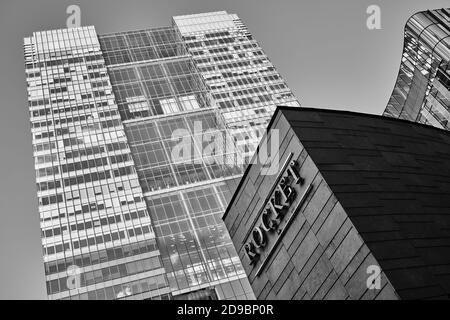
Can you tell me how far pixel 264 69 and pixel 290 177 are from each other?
9609 centimetres

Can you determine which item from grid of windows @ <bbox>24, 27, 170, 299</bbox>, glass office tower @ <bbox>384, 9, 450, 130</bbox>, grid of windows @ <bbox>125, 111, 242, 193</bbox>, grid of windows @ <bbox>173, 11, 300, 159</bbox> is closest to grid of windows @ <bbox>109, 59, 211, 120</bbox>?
grid of windows @ <bbox>24, 27, 170, 299</bbox>

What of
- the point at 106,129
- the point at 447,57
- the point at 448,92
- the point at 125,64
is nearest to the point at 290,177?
the point at 447,57

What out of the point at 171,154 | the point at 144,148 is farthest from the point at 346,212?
the point at 144,148

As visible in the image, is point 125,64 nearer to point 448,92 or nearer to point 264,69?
point 264,69

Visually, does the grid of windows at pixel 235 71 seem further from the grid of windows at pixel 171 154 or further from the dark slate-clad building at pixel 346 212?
the dark slate-clad building at pixel 346 212

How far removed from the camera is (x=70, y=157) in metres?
94.6

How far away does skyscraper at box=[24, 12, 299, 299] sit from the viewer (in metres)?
79.6

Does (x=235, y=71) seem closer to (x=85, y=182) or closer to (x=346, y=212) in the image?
(x=85, y=182)

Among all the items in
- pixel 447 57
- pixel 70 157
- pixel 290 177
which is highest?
pixel 290 177

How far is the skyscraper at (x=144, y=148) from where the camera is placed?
79.6 meters

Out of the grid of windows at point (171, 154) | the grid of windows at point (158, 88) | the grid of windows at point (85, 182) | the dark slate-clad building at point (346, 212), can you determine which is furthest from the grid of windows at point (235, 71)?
the dark slate-clad building at point (346, 212)

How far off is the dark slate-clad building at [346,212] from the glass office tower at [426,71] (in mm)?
36379

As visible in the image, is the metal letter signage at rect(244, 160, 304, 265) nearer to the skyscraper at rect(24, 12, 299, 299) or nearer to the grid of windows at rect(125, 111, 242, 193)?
the skyscraper at rect(24, 12, 299, 299)

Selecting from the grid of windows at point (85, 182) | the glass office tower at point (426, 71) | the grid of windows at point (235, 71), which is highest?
the glass office tower at point (426, 71)
